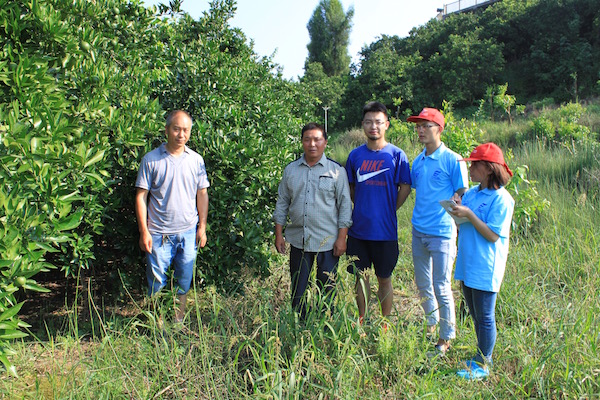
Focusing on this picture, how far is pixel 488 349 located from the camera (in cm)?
312

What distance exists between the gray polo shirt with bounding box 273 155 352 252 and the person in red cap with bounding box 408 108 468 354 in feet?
1.94

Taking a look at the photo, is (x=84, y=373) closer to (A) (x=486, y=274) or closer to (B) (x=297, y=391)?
(B) (x=297, y=391)

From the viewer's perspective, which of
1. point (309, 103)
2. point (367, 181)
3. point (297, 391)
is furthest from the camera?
point (309, 103)

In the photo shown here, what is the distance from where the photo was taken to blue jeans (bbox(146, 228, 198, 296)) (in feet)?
11.6

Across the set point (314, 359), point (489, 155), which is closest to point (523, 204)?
point (489, 155)

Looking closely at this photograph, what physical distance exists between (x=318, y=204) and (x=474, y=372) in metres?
1.57

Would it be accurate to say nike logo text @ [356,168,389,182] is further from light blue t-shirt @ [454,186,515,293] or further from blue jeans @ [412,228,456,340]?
light blue t-shirt @ [454,186,515,293]

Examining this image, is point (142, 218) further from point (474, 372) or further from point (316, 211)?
point (474, 372)

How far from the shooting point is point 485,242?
3.08m

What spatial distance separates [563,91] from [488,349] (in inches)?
950

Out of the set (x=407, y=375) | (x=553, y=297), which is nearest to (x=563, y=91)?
(x=553, y=297)

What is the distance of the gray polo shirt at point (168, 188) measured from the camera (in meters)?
3.47

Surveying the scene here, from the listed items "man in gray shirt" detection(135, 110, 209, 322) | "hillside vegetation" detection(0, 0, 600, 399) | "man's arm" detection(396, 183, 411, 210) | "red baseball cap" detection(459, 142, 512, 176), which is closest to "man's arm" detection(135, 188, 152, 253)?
"man in gray shirt" detection(135, 110, 209, 322)

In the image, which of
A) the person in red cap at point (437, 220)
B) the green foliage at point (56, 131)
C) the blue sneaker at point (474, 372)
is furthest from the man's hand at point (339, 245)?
the green foliage at point (56, 131)
